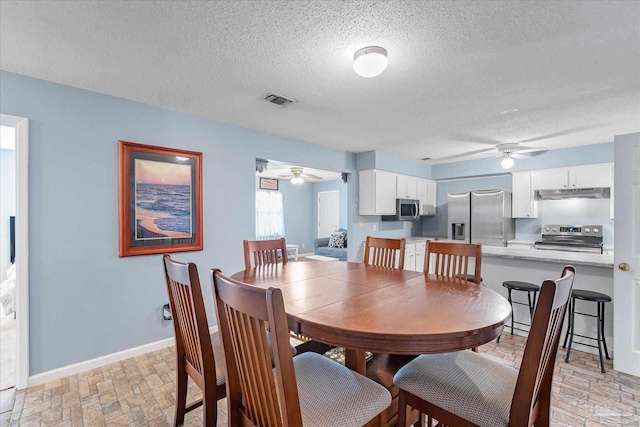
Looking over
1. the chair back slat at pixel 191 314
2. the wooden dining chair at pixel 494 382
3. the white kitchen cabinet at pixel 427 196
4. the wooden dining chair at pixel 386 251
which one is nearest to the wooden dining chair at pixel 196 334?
the chair back slat at pixel 191 314

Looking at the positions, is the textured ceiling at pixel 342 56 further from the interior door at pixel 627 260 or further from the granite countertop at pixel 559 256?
the granite countertop at pixel 559 256

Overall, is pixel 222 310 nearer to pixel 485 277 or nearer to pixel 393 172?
pixel 485 277

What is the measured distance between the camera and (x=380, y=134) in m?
3.88

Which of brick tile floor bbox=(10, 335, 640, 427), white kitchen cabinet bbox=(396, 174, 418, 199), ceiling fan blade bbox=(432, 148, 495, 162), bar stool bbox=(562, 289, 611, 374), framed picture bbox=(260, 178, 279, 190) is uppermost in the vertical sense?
ceiling fan blade bbox=(432, 148, 495, 162)

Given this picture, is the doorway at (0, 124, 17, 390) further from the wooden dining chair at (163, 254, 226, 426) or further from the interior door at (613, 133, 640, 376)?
the interior door at (613, 133, 640, 376)

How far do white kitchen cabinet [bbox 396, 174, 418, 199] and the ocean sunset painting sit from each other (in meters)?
3.53

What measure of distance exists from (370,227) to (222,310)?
4.33 m

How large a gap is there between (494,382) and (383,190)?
3923mm

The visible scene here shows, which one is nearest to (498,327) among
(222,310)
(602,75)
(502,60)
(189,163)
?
(222,310)

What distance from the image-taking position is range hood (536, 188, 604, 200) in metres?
4.37

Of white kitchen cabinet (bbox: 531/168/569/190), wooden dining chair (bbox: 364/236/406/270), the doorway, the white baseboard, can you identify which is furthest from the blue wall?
white kitchen cabinet (bbox: 531/168/569/190)

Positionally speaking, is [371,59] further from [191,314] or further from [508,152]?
[508,152]

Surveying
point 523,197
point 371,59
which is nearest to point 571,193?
point 523,197

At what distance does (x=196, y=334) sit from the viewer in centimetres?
135
